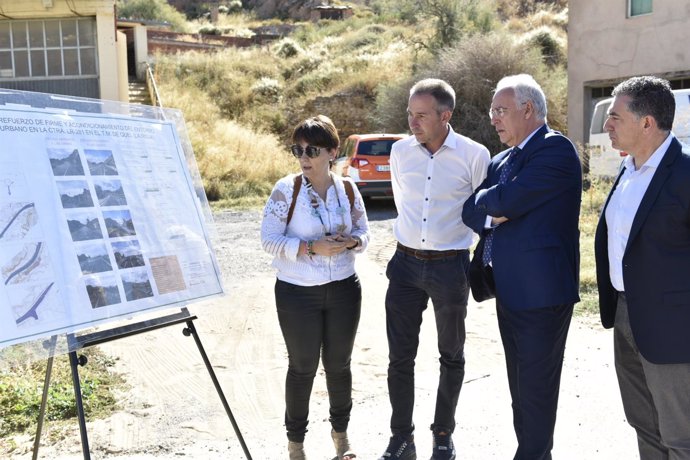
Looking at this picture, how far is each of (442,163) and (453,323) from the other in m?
0.91

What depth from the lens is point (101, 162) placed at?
338 cm

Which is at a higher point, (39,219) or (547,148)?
(547,148)

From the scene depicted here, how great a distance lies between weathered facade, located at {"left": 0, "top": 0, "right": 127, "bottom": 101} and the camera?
1592 cm

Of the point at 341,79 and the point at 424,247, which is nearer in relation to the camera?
the point at 424,247

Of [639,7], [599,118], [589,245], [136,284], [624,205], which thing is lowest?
[589,245]

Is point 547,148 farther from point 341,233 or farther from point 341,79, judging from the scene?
point 341,79

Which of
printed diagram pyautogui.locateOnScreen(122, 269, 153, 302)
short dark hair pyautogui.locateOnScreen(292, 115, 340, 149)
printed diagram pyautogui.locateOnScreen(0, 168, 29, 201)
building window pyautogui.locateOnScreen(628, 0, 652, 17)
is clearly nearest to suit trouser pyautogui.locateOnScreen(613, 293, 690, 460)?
short dark hair pyautogui.locateOnScreen(292, 115, 340, 149)

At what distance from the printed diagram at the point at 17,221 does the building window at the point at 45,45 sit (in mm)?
14364

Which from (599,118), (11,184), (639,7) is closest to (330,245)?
(11,184)

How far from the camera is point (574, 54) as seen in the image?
1988cm

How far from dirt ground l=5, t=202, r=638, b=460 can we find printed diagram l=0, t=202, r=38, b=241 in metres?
1.02

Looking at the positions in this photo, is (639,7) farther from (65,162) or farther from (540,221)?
(65,162)

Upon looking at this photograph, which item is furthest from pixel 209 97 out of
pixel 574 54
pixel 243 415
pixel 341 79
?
pixel 243 415

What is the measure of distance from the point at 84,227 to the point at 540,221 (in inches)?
83.9
